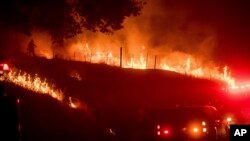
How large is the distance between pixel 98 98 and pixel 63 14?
15398 mm

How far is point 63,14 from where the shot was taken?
18.8 meters

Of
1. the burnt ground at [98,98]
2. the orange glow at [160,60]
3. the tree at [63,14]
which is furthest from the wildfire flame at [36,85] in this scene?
the orange glow at [160,60]

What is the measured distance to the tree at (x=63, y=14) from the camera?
17844mm

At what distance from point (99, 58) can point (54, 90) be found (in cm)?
3260

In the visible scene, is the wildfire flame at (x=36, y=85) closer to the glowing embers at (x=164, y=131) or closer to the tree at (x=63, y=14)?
the tree at (x=63, y=14)

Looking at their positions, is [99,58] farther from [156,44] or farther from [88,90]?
[88,90]

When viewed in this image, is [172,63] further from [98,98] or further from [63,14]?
[63,14]

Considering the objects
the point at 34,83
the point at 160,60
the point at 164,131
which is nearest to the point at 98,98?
the point at 34,83

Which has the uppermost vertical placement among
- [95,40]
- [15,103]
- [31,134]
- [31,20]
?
[95,40]

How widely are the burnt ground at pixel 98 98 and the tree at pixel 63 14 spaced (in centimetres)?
263

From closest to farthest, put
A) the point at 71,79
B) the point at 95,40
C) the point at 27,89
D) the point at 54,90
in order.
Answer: the point at 27,89
the point at 54,90
the point at 71,79
the point at 95,40

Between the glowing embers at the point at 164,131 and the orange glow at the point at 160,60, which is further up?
the orange glow at the point at 160,60

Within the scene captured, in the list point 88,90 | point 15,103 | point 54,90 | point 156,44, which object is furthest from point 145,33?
point 15,103

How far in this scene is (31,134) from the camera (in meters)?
18.2
